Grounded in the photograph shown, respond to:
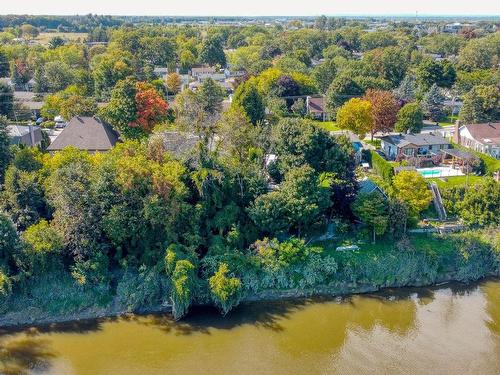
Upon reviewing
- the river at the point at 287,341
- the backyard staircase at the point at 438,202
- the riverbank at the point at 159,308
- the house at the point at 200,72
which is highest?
the house at the point at 200,72

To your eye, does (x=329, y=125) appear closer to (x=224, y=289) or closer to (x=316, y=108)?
(x=316, y=108)

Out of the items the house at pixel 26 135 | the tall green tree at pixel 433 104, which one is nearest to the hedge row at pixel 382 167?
the tall green tree at pixel 433 104

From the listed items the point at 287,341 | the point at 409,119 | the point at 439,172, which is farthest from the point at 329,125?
the point at 287,341

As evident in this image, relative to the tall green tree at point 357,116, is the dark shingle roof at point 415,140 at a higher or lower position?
lower

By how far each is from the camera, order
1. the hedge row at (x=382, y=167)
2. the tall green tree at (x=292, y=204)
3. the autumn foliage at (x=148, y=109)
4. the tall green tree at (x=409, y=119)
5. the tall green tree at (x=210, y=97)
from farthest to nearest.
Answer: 1. the tall green tree at (x=409, y=119)
2. the tall green tree at (x=210, y=97)
3. the autumn foliage at (x=148, y=109)
4. the hedge row at (x=382, y=167)
5. the tall green tree at (x=292, y=204)

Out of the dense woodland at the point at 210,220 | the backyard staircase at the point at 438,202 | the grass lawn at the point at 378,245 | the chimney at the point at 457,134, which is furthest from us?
the chimney at the point at 457,134

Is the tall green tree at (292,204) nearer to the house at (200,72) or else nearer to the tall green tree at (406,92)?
the tall green tree at (406,92)

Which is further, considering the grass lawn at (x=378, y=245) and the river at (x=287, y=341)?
the grass lawn at (x=378, y=245)
